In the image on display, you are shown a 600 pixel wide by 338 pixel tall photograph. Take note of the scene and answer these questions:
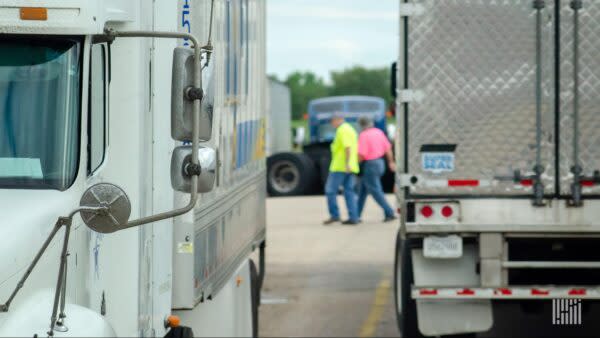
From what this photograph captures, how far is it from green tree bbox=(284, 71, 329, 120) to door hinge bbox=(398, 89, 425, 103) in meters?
104

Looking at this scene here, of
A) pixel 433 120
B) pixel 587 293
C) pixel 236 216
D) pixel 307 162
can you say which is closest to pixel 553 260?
pixel 587 293

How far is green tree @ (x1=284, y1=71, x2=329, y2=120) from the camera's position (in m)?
120

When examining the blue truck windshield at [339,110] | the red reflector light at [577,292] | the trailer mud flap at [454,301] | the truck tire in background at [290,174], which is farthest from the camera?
the blue truck windshield at [339,110]

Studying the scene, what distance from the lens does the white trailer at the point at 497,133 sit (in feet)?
29.5

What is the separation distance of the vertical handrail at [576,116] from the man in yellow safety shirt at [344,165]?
443 inches

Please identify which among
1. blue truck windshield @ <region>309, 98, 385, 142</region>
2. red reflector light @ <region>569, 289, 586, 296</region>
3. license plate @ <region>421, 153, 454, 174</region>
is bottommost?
red reflector light @ <region>569, 289, 586, 296</region>

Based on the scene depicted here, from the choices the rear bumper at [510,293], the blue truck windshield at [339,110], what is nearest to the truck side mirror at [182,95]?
the rear bumper at [510,293]

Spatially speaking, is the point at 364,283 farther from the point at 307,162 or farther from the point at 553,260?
the point at 307,162

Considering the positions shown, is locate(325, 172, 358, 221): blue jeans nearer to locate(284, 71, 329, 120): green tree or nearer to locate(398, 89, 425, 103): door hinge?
locate(398, 89, 425, 103): door hinge

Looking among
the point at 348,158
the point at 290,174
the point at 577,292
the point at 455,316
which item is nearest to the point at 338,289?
the point at 455,316

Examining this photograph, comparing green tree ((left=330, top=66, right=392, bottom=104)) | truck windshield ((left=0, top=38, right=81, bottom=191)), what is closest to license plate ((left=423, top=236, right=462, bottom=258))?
truck windshield ((left=0, top=38, right=81, bottom=191))

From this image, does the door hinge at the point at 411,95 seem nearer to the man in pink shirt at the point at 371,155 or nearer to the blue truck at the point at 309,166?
the man in pink shirt at the point at 371,155

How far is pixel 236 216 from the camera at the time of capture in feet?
27.9

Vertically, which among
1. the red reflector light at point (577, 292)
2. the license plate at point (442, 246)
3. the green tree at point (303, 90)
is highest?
the green tree at point (303, 90)
